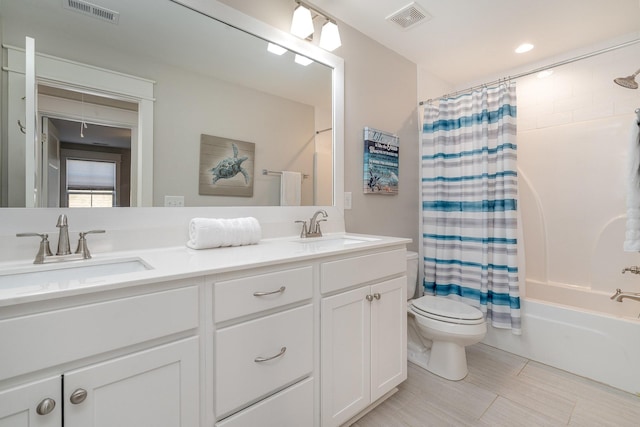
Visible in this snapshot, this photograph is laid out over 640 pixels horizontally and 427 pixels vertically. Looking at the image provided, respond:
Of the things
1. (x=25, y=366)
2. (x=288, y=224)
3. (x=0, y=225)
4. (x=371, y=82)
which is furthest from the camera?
(x=371, y=82)

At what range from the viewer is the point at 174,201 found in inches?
53.0

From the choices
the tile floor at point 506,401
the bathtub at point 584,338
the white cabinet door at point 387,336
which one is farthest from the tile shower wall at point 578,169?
the white cabinet door at point 387,336

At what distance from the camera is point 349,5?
5.91 feet

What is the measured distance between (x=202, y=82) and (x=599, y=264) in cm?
308

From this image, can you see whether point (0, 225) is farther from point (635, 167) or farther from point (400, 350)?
point (635, 167)

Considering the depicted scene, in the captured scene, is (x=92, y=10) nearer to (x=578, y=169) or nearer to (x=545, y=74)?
(x=545, y=74)

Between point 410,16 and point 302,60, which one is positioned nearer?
point 302,60

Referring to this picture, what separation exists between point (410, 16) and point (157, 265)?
6.96ft

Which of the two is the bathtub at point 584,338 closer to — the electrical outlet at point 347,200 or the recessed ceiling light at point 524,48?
the electrical outlet at point 347,200

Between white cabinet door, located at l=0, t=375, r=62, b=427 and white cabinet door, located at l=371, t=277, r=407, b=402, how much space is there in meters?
1.16

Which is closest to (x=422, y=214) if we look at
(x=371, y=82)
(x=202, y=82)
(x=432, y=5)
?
(x=371, y=82)

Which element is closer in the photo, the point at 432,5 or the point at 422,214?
the point at 432,5

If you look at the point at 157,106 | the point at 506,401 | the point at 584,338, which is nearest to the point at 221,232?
the point at 157,106

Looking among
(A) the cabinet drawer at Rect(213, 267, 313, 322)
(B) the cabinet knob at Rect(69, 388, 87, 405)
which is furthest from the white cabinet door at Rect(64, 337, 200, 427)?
(A) the cabinet drawer at Rect(213, 267, 313, 322)
